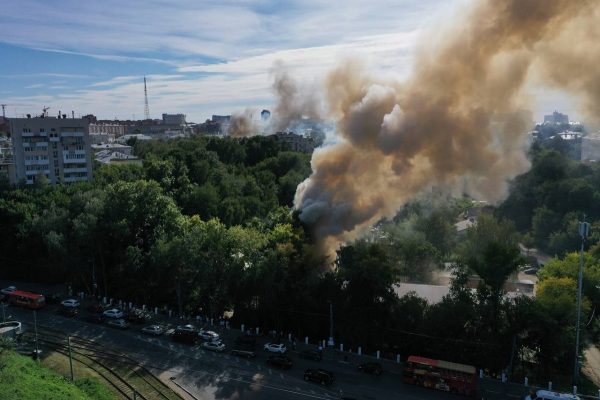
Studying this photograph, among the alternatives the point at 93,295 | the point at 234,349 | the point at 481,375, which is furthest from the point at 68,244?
the point at 481,375

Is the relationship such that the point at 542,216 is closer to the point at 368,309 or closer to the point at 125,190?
the point at 368,309

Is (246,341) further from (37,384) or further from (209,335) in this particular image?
(37,384)

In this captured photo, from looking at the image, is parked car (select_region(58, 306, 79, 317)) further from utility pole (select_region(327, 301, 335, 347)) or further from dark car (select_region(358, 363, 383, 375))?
dark car (select_region(358, 363, 383, 375))

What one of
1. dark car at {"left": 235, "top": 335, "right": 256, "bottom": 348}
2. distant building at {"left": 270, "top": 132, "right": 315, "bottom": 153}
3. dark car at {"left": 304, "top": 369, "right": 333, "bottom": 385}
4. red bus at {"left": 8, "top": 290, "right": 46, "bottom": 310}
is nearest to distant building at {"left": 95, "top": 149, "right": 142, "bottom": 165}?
distant building at {"left": 270, "top": 132, "right": 315, "bottom": 153}

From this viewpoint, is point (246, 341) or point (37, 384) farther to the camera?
point (246, 341)

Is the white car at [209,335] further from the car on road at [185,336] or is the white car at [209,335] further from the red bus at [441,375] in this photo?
the red bus at [441,375]

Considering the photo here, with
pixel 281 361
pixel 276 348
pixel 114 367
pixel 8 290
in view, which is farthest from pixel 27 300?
pixel 281 361

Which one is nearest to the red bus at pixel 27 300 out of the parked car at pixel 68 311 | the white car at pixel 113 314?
the parked car at pixel 68 311
